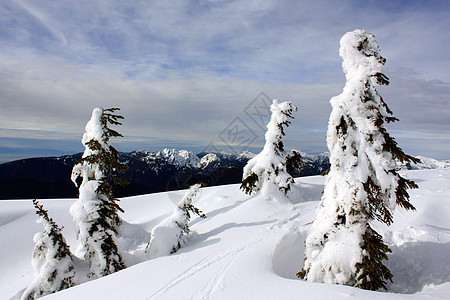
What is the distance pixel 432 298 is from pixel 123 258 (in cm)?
1165

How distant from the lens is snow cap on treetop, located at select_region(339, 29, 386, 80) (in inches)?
255

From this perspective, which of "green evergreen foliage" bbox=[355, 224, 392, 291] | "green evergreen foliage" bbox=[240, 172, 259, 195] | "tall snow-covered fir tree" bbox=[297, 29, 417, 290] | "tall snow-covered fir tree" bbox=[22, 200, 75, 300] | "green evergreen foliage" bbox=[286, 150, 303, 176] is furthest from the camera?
"green evergreen foliage" bbox=[286, 150, 303, 176]

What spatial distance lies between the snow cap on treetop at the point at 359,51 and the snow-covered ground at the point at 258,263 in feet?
18.0

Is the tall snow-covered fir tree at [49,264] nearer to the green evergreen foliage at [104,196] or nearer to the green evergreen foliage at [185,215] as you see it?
the green evergreen foliage at [104,196]

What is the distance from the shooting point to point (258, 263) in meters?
7.32

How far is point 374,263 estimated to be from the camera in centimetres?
605

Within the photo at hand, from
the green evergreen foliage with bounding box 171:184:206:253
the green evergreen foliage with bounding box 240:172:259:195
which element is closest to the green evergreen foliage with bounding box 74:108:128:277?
the green evergreen foliage with bounding box 171:184:206:253

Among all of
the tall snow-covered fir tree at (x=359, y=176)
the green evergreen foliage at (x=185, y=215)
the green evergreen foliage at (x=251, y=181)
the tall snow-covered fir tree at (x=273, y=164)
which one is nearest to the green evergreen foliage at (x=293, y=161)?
the tall snow-covered fir tree at (x=273, y=164)

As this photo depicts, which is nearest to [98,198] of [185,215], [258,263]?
[185,215]

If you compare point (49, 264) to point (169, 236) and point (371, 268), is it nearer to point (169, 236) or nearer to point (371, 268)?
point (169, 236)

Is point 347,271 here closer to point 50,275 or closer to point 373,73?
point 373,73

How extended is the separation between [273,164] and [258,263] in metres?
10.0

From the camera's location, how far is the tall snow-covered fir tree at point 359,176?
6.18m

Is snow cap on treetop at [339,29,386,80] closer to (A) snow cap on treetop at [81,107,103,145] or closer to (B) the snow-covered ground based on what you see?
(B) the snow-covered ground
